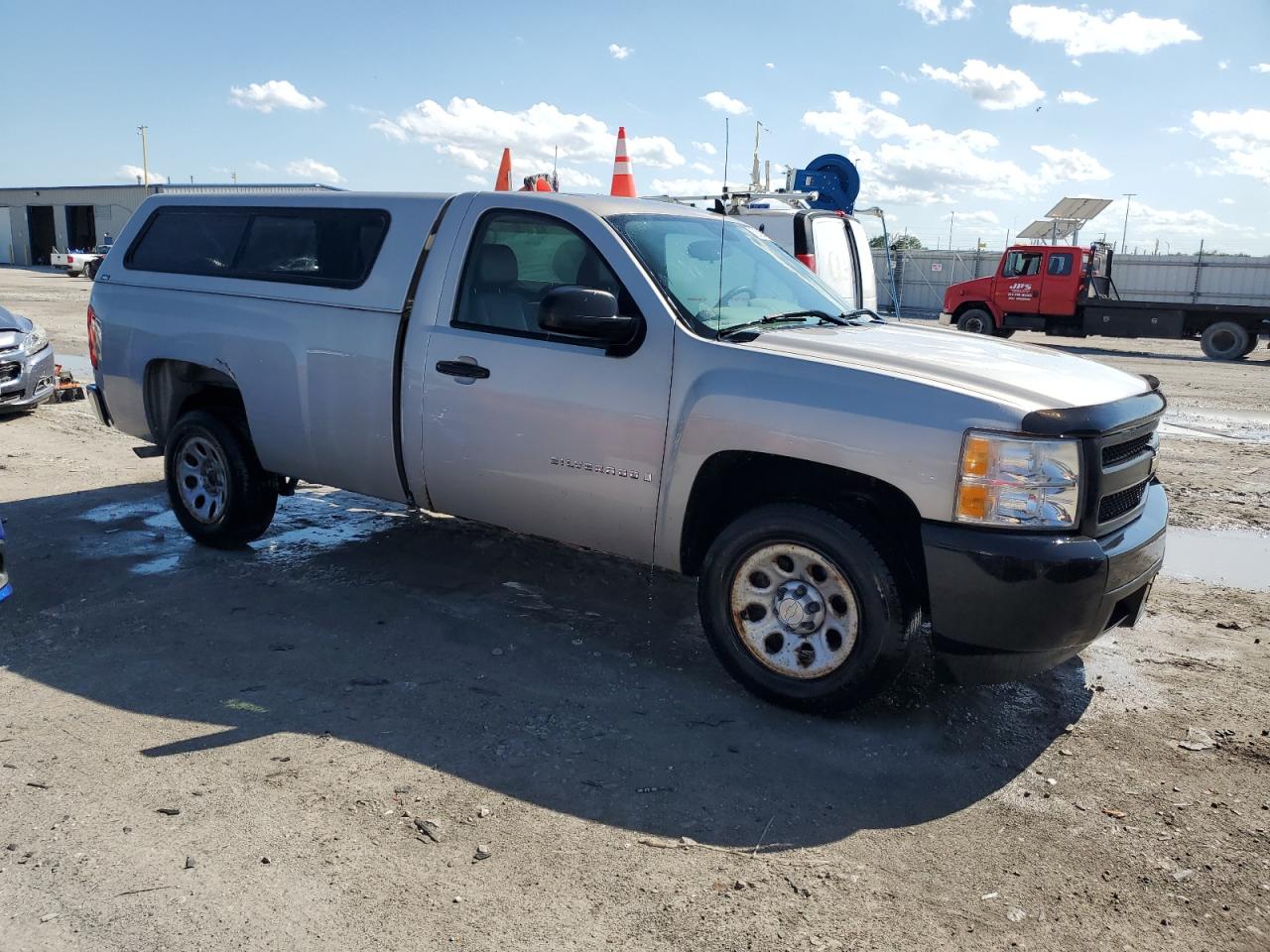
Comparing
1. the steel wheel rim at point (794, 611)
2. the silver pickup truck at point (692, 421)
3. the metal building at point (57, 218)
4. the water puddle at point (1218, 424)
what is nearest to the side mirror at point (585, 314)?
the silver pickup truck at point (692, 421)

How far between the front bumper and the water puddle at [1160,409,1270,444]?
1137 centimetres

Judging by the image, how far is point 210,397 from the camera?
613 cm

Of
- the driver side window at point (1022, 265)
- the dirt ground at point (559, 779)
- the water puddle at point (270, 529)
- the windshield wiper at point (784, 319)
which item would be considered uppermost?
the driver side window at point (1022, 265)

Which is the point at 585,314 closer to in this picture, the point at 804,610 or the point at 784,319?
the point at 784,319

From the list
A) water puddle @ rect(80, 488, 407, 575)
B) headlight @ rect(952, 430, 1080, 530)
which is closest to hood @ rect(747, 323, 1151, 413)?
headlight @ rect(952, 430, 1080, 530)

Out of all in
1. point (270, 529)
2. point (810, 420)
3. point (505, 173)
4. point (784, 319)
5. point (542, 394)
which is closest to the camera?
point (810, 420)

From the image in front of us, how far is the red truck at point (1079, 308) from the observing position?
22531 mm

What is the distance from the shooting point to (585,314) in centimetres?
420

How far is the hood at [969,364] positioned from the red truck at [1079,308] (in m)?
19.8

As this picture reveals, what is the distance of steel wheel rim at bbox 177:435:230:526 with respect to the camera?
594cm

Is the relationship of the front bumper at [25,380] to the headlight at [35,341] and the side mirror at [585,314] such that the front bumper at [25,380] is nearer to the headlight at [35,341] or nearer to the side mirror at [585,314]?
the headlight at [35,341]

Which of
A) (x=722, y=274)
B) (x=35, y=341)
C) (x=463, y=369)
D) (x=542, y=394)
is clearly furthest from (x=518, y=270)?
(x=35, y=341)

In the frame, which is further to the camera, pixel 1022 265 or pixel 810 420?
pixel 1022 265

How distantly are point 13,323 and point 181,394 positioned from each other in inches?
209
